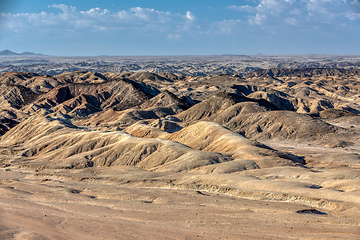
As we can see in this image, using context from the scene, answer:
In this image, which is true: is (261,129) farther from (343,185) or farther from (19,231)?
(19,231)

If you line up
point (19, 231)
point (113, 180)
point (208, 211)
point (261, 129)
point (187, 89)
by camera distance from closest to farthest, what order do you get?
1. point (19, 231)
2. point (208, 211)
3. point (113, 180)
4. point (261, 129)
5. point (187, 89)

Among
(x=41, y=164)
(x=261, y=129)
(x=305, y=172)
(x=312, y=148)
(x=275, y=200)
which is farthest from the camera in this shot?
(x=261, y=129)

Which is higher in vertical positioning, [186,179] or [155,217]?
[155,217]

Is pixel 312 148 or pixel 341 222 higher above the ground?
pixel 341 222

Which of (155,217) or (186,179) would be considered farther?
(186,179)

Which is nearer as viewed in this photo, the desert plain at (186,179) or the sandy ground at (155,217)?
the sandy ground at (155,217)

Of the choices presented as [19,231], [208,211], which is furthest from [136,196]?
[19,231]

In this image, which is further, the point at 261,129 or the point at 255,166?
the point at 261,129

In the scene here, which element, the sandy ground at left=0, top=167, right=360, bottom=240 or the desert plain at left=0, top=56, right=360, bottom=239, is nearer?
the sandy ground at left=0, top=167, right=360, bottom=240
